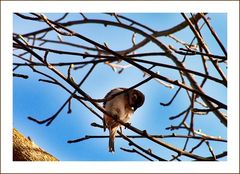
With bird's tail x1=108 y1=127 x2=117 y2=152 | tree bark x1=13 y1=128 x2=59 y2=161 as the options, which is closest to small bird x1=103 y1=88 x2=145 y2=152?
bird's tail x1=108 y1=127 x2=117 y2=152

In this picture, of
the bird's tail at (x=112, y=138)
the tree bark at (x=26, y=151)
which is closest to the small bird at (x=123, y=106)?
the bird's tail at (x=112, y=138)

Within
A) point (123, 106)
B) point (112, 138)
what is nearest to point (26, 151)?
point (112, 138)

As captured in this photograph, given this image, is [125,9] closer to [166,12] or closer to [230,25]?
[166,12]

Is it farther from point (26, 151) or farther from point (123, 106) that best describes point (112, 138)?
point (26, 151)

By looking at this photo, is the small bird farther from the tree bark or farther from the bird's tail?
the tree bark

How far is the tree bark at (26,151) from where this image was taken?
188cm

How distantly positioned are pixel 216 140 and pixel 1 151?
96cm

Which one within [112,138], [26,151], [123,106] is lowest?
[26,151]

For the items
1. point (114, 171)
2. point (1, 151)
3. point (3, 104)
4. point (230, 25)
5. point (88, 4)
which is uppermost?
point (88, 4)

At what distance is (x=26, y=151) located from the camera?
6.20 ft

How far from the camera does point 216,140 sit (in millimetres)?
1873

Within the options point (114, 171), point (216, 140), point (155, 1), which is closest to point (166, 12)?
point (155, 1)

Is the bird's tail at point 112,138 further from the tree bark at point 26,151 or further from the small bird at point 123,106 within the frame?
the tree bark at point 26,151

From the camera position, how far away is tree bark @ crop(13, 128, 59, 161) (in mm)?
1877
